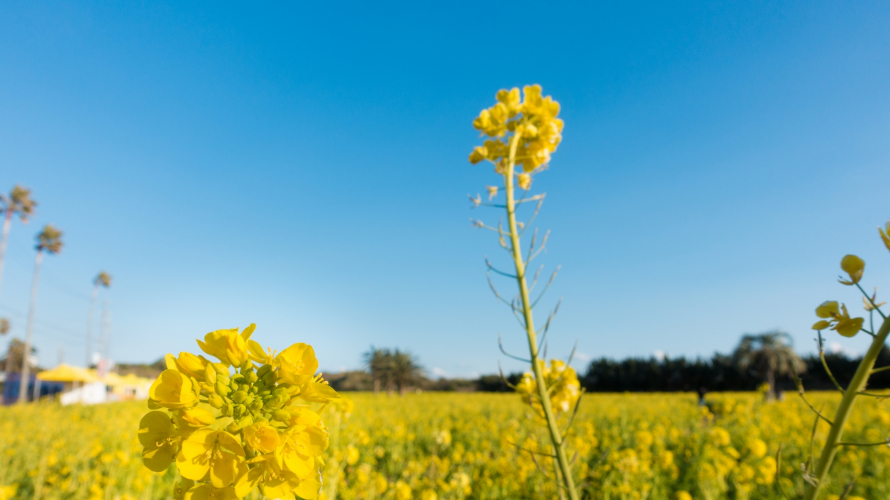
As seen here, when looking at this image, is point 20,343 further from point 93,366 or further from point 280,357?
point 280,357

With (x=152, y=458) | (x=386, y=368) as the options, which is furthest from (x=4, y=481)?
(x=386, y=368)

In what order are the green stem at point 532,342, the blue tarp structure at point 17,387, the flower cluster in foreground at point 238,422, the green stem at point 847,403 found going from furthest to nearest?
the blue tarp structure at point 17,387 < the green stem at point 532,342 < the flower cluster in foreground at point 238,422 < the green stem at point 847,403

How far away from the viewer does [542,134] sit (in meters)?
1.63

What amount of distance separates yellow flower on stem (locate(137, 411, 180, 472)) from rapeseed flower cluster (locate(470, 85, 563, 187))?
4.13 ft

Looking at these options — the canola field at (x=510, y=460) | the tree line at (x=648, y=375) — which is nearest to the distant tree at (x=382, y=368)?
the tree line at (x=648, y=375)

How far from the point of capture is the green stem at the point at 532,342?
1.15 metres

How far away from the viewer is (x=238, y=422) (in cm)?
82

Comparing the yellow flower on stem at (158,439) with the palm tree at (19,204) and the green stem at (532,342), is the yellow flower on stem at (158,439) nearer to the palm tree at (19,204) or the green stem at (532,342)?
the green stem at (532,342)

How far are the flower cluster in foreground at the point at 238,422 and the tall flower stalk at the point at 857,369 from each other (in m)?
0.84

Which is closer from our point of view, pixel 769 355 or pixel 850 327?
pixel 850 327

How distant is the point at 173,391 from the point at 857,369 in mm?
1156

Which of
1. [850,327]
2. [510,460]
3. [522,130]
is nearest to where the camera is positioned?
[850,327]

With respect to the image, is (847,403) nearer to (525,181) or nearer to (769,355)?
(525,181)

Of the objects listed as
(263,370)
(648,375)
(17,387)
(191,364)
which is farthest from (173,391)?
(17,387)
